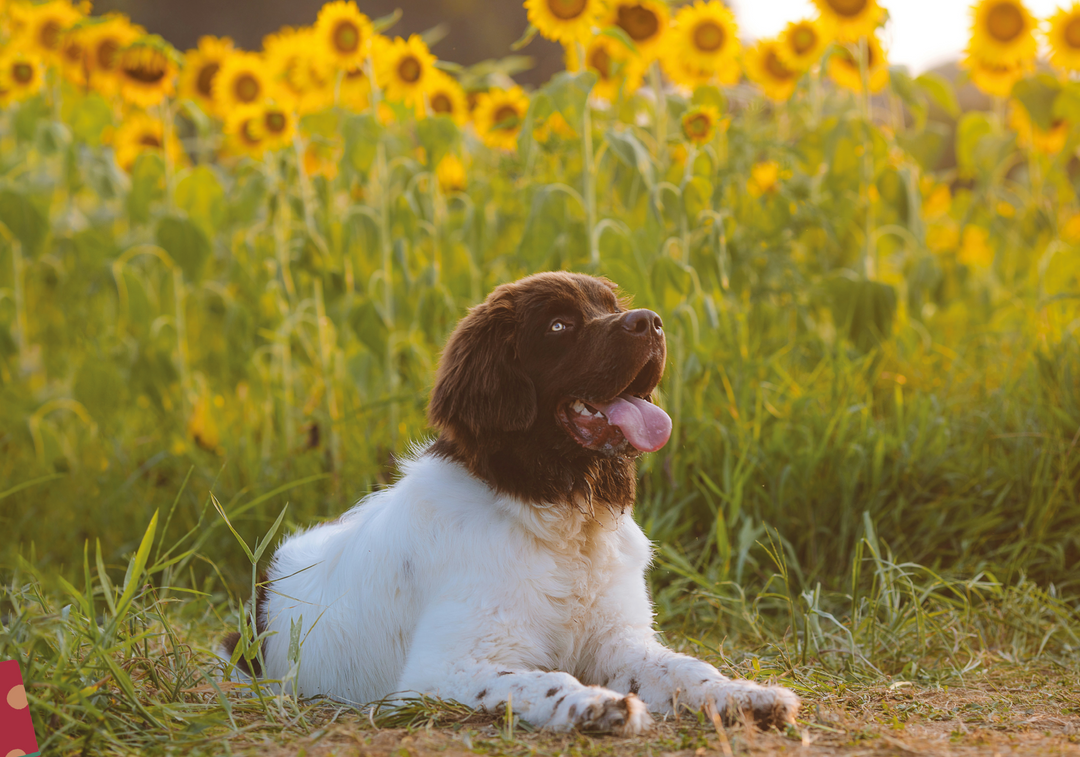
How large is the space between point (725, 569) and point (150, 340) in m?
3.25

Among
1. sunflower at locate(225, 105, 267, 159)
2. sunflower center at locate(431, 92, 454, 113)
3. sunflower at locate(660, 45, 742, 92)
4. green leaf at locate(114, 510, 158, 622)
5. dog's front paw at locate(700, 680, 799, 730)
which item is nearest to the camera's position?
dog's front paw at locate(700, 680, 799, 730)

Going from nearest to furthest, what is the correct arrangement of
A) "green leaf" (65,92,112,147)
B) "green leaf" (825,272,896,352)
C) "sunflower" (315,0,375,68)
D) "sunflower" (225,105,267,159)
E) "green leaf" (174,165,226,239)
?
"green leaf" (825,272,896,352), "sunflower" (315,0,375,68), "sunflower" (225,105,267,159), "green leaf" (174,165,226,239), "green leaf" (65,92,112,147)

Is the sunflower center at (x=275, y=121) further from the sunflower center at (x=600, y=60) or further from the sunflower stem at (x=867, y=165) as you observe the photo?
the sunflower stem at (x=867, y=165)

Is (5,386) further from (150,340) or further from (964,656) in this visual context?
(964,656)

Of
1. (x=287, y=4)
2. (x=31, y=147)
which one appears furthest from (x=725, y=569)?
(x=287, y=4)

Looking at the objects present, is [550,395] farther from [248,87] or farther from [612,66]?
[248,87]

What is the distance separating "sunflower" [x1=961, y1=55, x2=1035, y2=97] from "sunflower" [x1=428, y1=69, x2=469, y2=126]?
2.78 meters

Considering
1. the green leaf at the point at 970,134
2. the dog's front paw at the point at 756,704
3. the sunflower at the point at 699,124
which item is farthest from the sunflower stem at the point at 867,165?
the dog's front paw at the point at 756,704

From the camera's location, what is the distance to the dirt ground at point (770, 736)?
194 cm

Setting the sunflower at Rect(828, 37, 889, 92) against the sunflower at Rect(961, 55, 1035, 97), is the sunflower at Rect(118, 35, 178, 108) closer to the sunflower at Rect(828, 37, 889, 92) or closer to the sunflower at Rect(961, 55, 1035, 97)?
the sunflower at Rect(828, 37, 889, 92)

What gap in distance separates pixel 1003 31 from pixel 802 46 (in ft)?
3.60

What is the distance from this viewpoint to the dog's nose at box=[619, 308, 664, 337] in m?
2.41

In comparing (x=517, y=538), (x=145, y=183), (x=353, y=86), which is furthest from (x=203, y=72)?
(x=517, y=538)

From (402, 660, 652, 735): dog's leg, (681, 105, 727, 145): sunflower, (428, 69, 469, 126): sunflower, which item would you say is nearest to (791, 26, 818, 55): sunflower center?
(681, 105, 727, 145): sunflower
